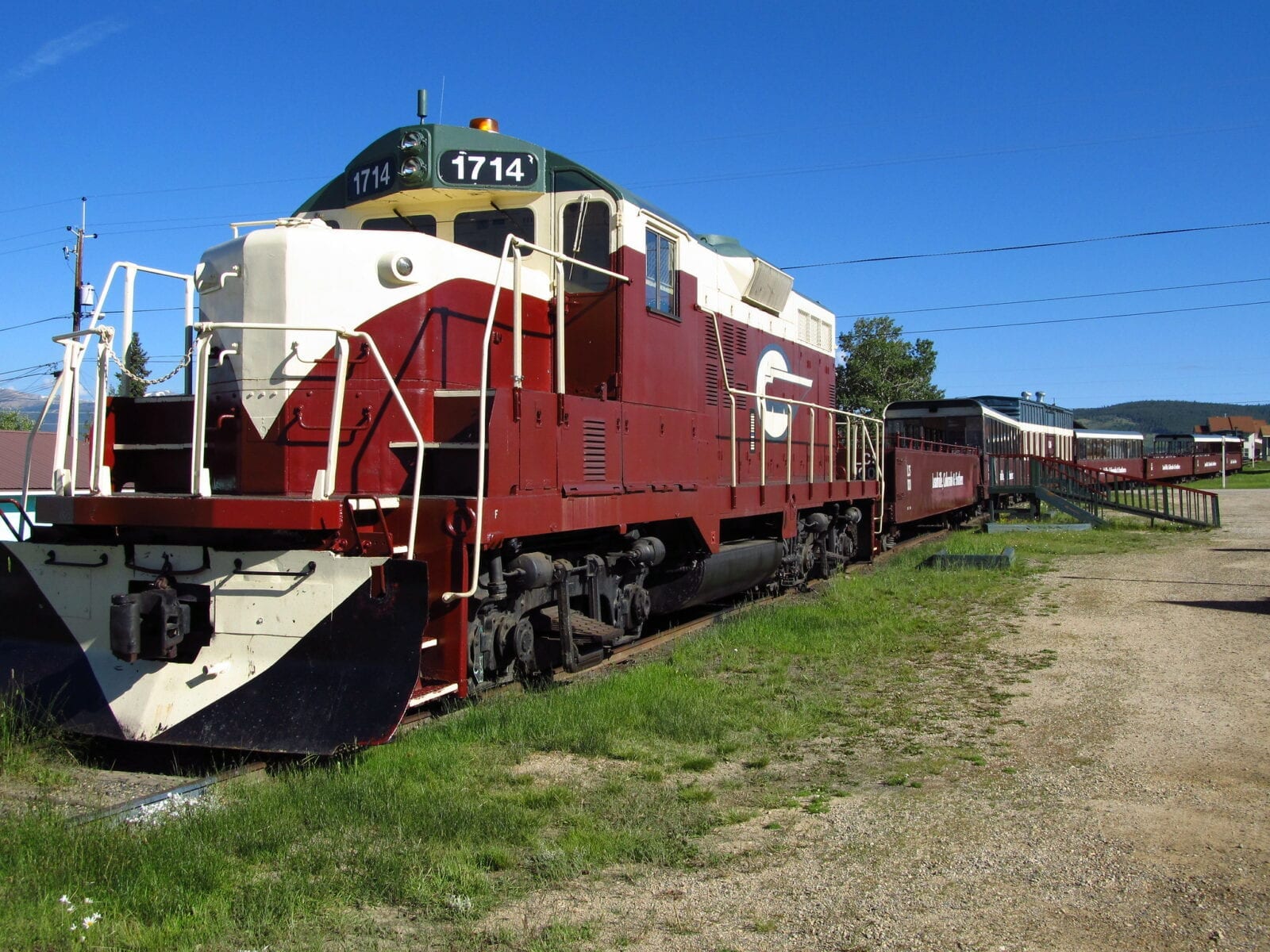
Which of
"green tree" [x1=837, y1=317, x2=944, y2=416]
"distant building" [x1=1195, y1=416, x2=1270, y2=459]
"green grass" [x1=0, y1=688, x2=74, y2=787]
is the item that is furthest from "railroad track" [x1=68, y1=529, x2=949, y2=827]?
"distant building" [x1=1195, y1=416, x2=1270, y2=459]

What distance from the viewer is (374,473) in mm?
5531

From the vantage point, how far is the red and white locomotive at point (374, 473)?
4844 mm

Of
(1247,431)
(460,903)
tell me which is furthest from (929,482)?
(1247,431)

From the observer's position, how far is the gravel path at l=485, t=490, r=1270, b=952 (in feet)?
10.6

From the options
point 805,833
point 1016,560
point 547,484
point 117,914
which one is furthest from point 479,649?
point 1016,560

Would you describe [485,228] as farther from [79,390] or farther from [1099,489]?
[1099,489]

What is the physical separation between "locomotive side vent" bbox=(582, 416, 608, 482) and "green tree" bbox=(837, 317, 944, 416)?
119ft

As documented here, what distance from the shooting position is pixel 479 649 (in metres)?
5.79

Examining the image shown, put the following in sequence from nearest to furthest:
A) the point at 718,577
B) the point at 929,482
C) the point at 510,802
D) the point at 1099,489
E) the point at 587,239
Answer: the point at 510,802 < the point at 587,239 < the point at 718,577 < the point at 929,482 < the point at 1099,489

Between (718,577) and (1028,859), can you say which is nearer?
(1028,859)

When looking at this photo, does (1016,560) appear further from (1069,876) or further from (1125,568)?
(1069,876)

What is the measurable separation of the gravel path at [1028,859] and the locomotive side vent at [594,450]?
2.71 metres

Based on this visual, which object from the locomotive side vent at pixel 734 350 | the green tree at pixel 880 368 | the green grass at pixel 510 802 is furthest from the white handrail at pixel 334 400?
the green tree at pixel 880 368

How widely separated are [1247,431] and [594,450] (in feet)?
370
